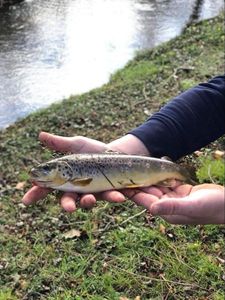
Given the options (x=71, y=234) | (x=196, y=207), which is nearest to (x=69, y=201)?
(x=196, y=207)

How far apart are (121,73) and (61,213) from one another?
7594 millimetres

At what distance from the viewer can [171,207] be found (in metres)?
2.38

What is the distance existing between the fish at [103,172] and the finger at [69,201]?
0.13 feet

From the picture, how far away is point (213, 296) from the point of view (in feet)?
13.9

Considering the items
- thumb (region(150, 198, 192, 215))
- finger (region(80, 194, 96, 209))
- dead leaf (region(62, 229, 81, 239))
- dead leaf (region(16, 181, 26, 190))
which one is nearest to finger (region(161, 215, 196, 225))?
thumb (region(150, 198, 192, 215))

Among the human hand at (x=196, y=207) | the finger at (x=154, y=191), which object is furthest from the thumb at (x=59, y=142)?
the human hand at (x=196, y=207)

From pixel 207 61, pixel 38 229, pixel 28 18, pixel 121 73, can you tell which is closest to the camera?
pixel 38 229

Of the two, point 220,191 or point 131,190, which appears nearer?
point 220,191

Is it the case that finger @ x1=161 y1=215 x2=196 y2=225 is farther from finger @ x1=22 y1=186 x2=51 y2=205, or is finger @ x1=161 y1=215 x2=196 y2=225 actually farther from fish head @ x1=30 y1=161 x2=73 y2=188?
finger @ x1=22 y1=186 x2=51 y2=205

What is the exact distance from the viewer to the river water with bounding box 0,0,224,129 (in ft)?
41.9

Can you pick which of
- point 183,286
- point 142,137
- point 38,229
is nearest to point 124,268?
point 183,286

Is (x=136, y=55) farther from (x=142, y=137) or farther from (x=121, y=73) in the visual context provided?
(x=142, y=137)

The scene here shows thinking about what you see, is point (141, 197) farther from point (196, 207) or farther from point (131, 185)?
point (196, 207)

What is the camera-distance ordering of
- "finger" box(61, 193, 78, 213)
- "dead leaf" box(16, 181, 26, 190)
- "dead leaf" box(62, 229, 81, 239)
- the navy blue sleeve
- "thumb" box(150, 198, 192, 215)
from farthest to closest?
"dead leaf" box(16, 181, 26, 190), "dead leaf" box(62, 229, 81, 239), the navy blue sleeve, "finger" box(61, 193, 78, 213), "thumb" box(150, 198, 192, 215)
